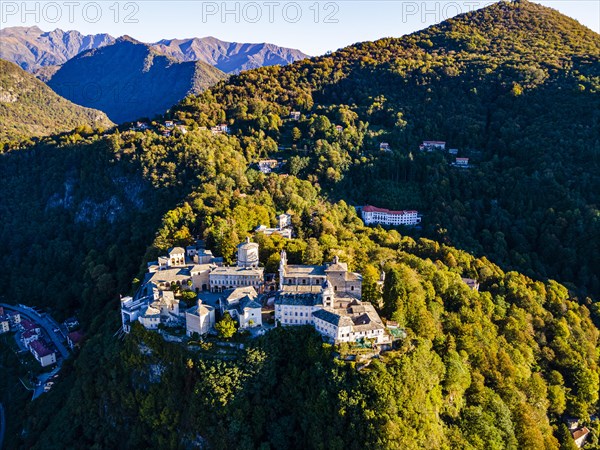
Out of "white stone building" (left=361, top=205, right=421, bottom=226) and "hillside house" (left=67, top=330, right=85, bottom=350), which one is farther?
"white stone building" (left=361, top=205, right=421, bottom=226)

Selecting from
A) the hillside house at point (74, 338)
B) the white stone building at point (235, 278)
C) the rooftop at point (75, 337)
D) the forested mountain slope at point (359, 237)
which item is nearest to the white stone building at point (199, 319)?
the forested mountain slope at point (359, 237)

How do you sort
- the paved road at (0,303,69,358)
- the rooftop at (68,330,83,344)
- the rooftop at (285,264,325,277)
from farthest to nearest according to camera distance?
the paved road at (0,303,69,358) → the rooftop at (68,330,83,344) → the rooftop at (285,264,325,277)

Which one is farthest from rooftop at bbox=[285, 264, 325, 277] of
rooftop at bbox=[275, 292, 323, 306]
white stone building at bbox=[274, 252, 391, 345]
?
rooftop at bbox=[275, 292, 323, 306]

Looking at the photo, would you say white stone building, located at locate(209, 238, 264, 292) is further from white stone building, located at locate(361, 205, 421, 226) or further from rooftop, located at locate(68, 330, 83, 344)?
white stone building, located at locate(361, 205, 421, 226)

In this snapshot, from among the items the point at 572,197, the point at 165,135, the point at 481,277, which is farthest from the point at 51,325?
the point at 572,197

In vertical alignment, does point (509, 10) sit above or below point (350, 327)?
above

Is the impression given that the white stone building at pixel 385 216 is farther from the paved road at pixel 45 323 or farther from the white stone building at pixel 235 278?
the paved road at pixel 45 323

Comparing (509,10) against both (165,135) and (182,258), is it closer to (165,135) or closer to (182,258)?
(165,135)

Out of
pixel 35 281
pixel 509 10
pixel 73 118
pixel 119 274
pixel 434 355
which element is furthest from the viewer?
pixel 73 118
